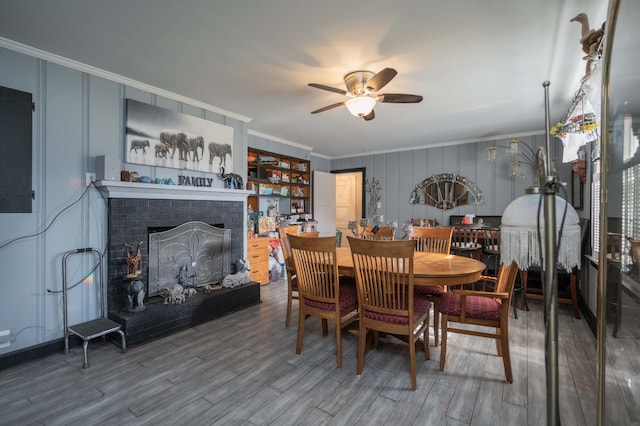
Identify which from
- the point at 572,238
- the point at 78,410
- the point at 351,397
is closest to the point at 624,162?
the point at 572,238

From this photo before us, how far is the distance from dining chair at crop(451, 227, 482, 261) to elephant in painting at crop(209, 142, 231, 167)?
11.1ft

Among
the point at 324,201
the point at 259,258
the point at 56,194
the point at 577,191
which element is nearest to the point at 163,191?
the point at 56,194

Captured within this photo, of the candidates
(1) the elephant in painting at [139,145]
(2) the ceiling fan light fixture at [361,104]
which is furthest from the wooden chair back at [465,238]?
(1) the elephant in painting at [139,145]

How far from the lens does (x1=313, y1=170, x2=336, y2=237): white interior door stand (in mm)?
6285

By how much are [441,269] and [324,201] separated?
4.40 meters

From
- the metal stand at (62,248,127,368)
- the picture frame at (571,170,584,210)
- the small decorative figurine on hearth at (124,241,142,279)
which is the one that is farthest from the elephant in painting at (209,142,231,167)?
the picture frame at (571,170,584,210)

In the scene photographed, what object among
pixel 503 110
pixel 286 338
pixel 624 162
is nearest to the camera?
pixel 624 162

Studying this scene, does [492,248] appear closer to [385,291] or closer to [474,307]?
[474,307]

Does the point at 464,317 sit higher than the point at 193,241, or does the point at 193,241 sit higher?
the point at 193,241

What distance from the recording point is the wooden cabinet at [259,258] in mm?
4516

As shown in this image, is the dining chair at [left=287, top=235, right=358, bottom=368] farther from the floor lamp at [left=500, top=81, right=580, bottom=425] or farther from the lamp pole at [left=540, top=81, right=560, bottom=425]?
the lamp pole at [left=540, top=81, right=560, bottom=425]

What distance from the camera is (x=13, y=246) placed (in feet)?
7.72

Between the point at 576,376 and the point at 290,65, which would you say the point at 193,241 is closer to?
the point at 290,65

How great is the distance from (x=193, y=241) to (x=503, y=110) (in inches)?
166
